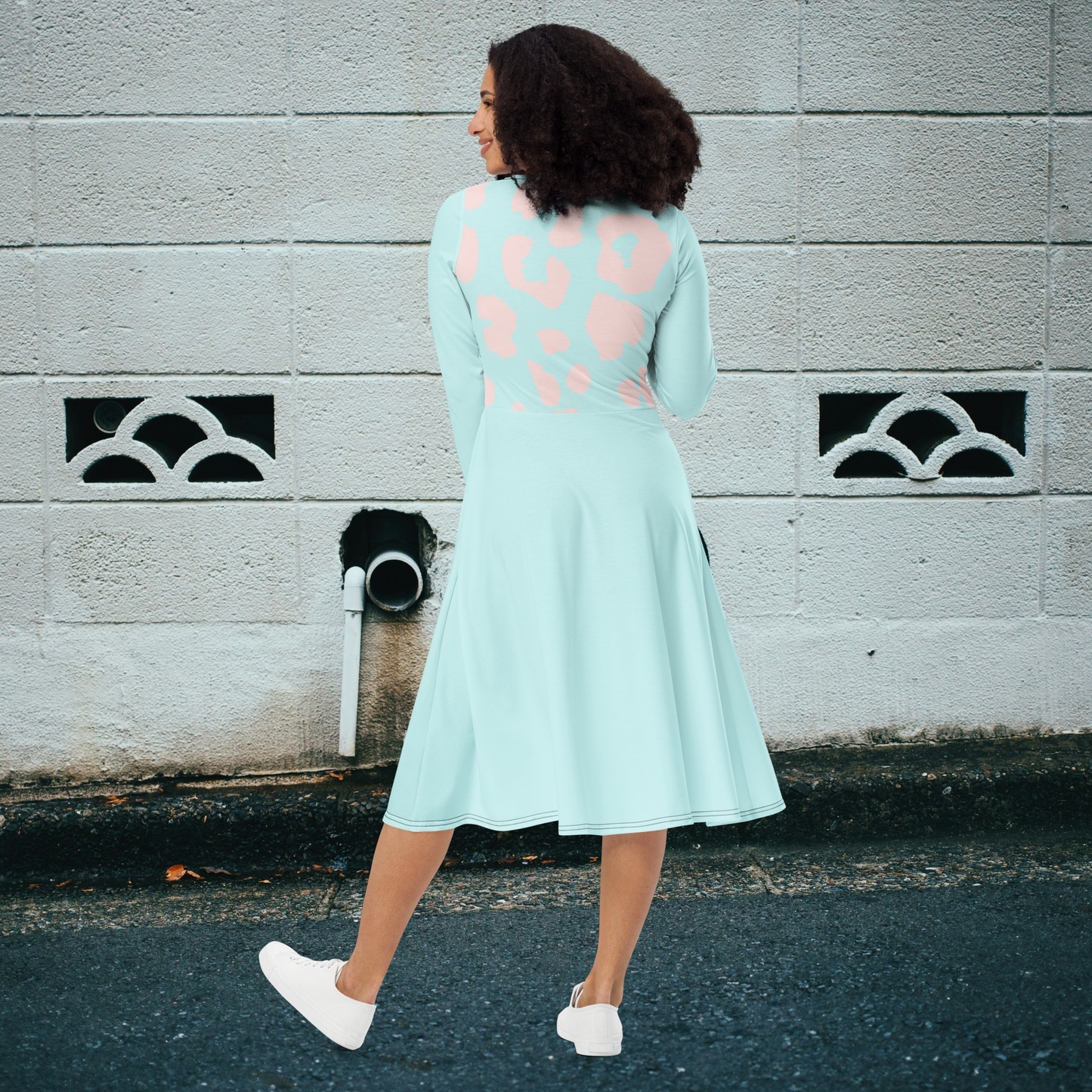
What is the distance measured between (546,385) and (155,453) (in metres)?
2.32

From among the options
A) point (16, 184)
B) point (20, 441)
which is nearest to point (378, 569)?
point (20, 441)

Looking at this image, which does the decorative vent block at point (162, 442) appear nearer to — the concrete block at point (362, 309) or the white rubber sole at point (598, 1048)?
the concrete block at point (362, 309)

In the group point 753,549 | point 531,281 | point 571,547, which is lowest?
point 753,549

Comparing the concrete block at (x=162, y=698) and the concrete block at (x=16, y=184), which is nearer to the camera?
the concrete block at (x=16, y=184)

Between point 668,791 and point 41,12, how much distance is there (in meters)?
3.49

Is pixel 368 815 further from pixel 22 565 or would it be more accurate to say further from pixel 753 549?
pixel 753 549

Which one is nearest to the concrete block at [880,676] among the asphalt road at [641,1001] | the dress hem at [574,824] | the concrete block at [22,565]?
the asphalt road at [641,1001]

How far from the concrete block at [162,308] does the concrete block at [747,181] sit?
61.1 inches

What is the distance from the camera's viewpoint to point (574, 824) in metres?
2.01

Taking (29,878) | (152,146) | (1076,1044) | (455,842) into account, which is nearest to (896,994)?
(1076,1044)

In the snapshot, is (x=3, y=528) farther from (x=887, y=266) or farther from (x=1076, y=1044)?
(x=1076, y=1044)

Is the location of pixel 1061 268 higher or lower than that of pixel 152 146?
lower

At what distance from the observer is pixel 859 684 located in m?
3.99

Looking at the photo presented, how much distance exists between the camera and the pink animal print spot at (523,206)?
1949 millimetres
